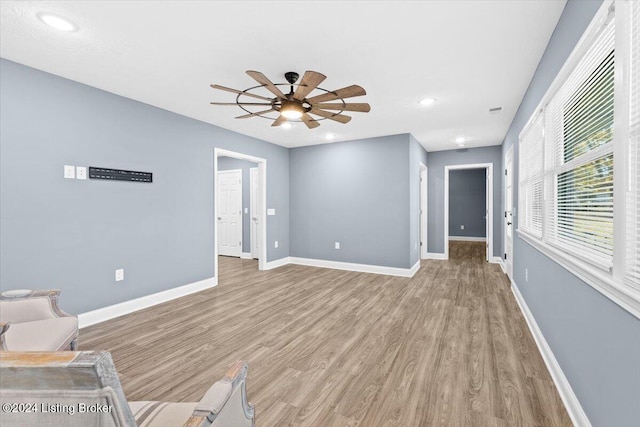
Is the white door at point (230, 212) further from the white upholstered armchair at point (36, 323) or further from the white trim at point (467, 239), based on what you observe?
the white trim at point (467, 239)

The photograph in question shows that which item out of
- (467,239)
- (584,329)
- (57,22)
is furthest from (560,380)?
(467,239)

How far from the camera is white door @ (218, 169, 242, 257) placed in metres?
7.17

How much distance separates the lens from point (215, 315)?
3447 millimetres

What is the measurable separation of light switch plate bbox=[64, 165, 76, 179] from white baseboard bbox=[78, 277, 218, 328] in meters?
1.45

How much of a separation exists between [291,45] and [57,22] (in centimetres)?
169

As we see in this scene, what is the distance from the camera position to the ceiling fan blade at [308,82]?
221cm

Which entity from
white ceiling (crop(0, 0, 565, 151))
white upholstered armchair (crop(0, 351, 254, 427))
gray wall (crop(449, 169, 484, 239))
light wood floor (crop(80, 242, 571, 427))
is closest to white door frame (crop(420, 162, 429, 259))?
light wood floor (crop(80, 242, 571, 427))

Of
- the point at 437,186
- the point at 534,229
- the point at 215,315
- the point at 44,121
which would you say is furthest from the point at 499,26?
the point at 437,186

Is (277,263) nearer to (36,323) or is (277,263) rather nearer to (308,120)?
(308,120)

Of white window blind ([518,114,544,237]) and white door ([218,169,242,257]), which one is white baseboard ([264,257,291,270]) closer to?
white door ([218,169,242,257])

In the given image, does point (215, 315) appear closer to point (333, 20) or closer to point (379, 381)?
point (379, 381)

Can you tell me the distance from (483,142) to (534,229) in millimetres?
3597

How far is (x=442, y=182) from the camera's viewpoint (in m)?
6.97

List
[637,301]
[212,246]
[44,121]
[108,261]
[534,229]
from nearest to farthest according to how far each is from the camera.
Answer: [637,301] < [44,121] < [534,229] < [108,261] < [212,246]
